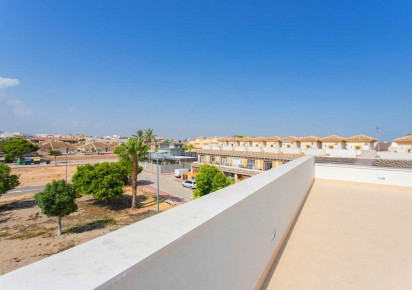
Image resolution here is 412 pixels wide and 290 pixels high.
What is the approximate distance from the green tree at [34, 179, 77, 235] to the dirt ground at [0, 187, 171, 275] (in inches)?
48.0

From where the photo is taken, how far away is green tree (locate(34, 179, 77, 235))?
47.0 ft

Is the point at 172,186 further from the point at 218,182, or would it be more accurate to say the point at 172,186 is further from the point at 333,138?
the point at 333,138

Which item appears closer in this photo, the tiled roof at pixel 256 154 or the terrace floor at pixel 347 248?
the terrace floor at pixel 347 248

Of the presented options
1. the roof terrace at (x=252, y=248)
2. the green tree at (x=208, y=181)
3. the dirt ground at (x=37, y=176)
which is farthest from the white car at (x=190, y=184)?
the roof terrace at (x=252, y=248)

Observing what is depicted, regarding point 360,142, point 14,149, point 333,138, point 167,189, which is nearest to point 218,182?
point 167,189

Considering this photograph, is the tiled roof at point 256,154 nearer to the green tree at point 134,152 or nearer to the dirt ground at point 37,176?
the green tree at point 134,152

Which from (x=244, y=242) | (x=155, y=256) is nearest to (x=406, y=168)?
(x=244, y=242)

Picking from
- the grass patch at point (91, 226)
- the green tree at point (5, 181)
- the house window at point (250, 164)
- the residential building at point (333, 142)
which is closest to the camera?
the grass patch at point (91, 226)

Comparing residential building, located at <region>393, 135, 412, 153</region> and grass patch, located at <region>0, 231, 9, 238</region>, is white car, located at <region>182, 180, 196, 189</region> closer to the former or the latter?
grass patch, located at <region>0, 231, 9, 238</region>

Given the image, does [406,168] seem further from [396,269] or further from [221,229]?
[221,229]

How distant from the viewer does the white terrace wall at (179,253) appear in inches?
34.8

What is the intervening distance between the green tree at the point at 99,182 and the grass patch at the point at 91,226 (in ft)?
10.3

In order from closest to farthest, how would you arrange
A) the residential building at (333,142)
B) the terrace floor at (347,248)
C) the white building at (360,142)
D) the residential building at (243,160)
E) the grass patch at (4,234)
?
the terrace floor at (347,248) → the grass patch at (4,234) → the residential building at (243,160) → the white building at (360,142) → the residential building at (333,142)

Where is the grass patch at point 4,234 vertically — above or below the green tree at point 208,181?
below
